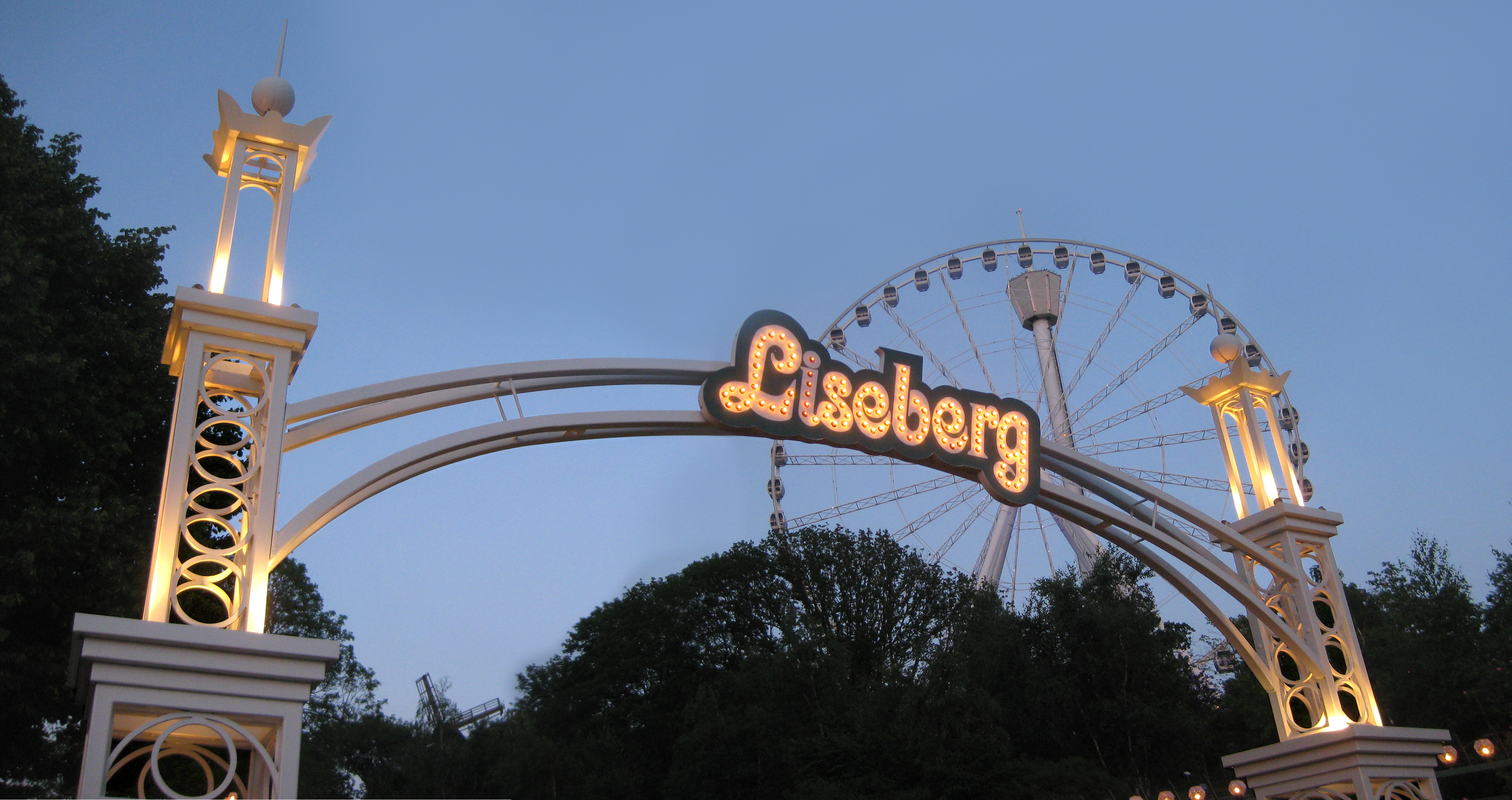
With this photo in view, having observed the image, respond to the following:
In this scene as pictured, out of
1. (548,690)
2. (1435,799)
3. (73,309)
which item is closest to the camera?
(1435,799)

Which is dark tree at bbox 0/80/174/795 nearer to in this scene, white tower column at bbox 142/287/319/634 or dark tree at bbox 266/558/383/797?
white tower column at bbox 142/287/319/634

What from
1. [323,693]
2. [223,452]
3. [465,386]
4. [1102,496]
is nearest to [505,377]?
[465,386]

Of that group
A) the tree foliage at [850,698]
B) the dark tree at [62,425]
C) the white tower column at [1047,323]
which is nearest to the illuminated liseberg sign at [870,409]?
the dark tree at [62,425]

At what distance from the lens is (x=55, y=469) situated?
1377cm

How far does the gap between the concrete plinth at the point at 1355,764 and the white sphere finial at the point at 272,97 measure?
956 centimetres

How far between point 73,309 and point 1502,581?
80.5 ft

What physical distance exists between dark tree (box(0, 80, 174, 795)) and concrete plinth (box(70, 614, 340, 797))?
22.5ft

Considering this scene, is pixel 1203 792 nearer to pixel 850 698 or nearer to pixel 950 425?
pixel 950 425

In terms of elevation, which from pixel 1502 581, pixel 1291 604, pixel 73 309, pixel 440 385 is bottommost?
pixel 1291 604

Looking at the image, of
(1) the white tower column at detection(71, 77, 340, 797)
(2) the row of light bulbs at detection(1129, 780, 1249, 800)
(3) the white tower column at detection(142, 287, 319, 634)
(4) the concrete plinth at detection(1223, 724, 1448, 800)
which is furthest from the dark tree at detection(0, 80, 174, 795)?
(4) the concrete plinth at detection(1223, 724, 1448, 800)

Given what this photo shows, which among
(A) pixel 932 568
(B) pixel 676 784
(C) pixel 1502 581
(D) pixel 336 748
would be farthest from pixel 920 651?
(D) pixel 336 748

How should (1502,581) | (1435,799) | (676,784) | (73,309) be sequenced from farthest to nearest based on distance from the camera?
(676,784)
(1502,581)
(73,309)
(1435,799)

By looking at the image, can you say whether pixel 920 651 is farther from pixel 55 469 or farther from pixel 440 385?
pixel 440 385

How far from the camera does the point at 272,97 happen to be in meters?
7.88
